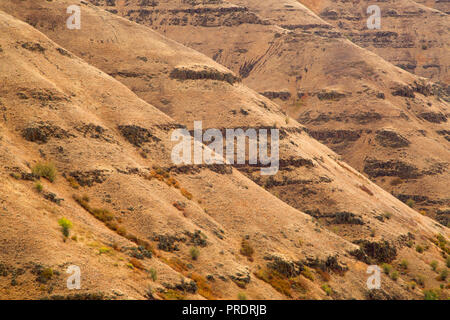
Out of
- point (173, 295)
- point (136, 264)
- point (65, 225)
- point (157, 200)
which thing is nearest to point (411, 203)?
point (157, 200)

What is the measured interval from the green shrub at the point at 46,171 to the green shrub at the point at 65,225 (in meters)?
5.87

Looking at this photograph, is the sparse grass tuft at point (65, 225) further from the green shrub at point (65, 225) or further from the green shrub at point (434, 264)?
the green shrub at point (434, 264)

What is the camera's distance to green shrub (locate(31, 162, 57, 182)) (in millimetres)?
49438

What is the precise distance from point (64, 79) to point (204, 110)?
20.8m

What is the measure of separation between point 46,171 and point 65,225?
24.2ft

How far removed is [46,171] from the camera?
50.2 metres

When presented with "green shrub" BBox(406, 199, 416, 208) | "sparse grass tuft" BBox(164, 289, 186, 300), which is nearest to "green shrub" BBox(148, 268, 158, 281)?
"sparse grass tuft" BBox(164, 289, 186, 300)

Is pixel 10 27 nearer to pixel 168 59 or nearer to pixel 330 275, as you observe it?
pixel 168 59

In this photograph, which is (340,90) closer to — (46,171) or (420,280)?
(420,280)

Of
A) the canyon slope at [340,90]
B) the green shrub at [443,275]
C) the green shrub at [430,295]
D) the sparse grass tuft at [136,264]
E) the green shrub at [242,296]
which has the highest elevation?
the canyon slope at [340,90]

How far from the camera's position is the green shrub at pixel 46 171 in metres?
49.4

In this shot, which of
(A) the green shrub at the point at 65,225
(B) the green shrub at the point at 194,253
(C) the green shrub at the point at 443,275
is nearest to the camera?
(A) the green shrub at the point at 65,225

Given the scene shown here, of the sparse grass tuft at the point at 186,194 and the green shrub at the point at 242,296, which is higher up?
the sparse grass tuft at the point at 186,194

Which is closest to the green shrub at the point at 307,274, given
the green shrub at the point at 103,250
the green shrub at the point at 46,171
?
the green shrub at the point at 103,250
